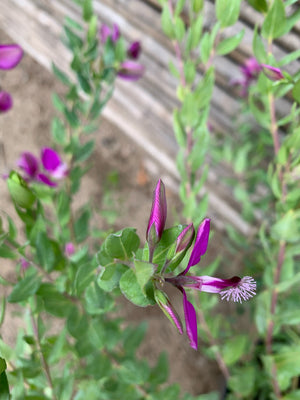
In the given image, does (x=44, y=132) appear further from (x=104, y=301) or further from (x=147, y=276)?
(x=147, y=276)

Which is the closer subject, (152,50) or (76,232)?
(76,232)

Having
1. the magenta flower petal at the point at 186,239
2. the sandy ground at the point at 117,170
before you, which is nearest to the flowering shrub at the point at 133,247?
the magenta flower petal at the point at 186,239

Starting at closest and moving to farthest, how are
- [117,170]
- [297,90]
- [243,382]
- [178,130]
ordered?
[297,90]
[178,130]
[243,382]
[117,170]

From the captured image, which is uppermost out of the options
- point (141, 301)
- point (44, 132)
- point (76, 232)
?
point (141, 301)

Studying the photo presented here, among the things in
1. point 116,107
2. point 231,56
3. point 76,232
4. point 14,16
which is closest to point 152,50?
point 231,56

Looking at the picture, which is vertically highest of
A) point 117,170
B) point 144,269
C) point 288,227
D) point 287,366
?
point 144,269

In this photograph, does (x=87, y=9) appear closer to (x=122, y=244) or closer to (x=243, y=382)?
(x=122, y=244)

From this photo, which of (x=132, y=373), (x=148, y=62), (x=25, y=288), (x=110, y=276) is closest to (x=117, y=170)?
(x=148, y=62)
